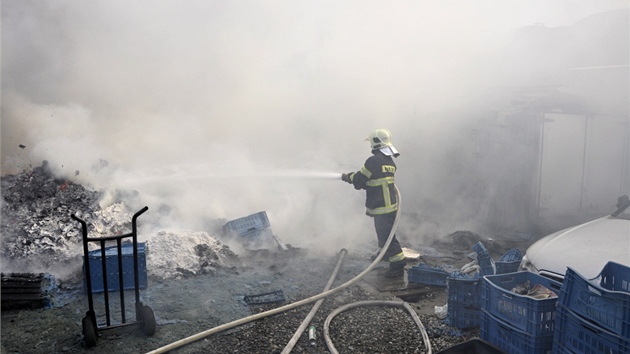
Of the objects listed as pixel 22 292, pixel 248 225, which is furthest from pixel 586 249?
pixel 22 292

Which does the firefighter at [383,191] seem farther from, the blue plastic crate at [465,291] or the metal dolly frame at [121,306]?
the metal dolly frame at [121,306]

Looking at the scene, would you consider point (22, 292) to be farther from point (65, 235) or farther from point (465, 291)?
point (465, 291)

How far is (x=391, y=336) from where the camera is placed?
14.7 feet

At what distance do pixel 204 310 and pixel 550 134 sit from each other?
8776 millimetres

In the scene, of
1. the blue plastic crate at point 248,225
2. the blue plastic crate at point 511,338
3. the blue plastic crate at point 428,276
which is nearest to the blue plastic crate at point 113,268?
the blue plastic crate at point 248,225

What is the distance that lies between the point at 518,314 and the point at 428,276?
2498 millimetres

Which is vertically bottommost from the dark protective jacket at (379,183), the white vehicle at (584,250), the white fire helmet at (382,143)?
the white vehicle at (584,250)

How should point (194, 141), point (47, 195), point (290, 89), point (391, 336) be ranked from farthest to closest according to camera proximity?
point (290, 89) → point (194, 141) → point (47, 195) → point (391, 336)

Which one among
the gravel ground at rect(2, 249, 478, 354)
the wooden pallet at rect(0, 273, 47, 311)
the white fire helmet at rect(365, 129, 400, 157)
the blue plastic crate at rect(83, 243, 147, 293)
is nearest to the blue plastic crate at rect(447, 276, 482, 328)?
the gravel ground at rect(2, 249, 478, 354)

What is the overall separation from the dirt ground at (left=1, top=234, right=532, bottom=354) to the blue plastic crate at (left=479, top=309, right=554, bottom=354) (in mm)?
615

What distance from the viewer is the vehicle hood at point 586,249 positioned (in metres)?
4.21

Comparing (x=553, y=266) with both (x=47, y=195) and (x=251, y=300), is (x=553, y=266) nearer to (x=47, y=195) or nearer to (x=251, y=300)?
(x=251, y=300)

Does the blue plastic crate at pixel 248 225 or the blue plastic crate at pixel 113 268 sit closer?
the blue plastic crate at pixel 113 268

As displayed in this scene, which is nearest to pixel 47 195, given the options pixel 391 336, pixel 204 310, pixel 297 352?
pixel 204 310
